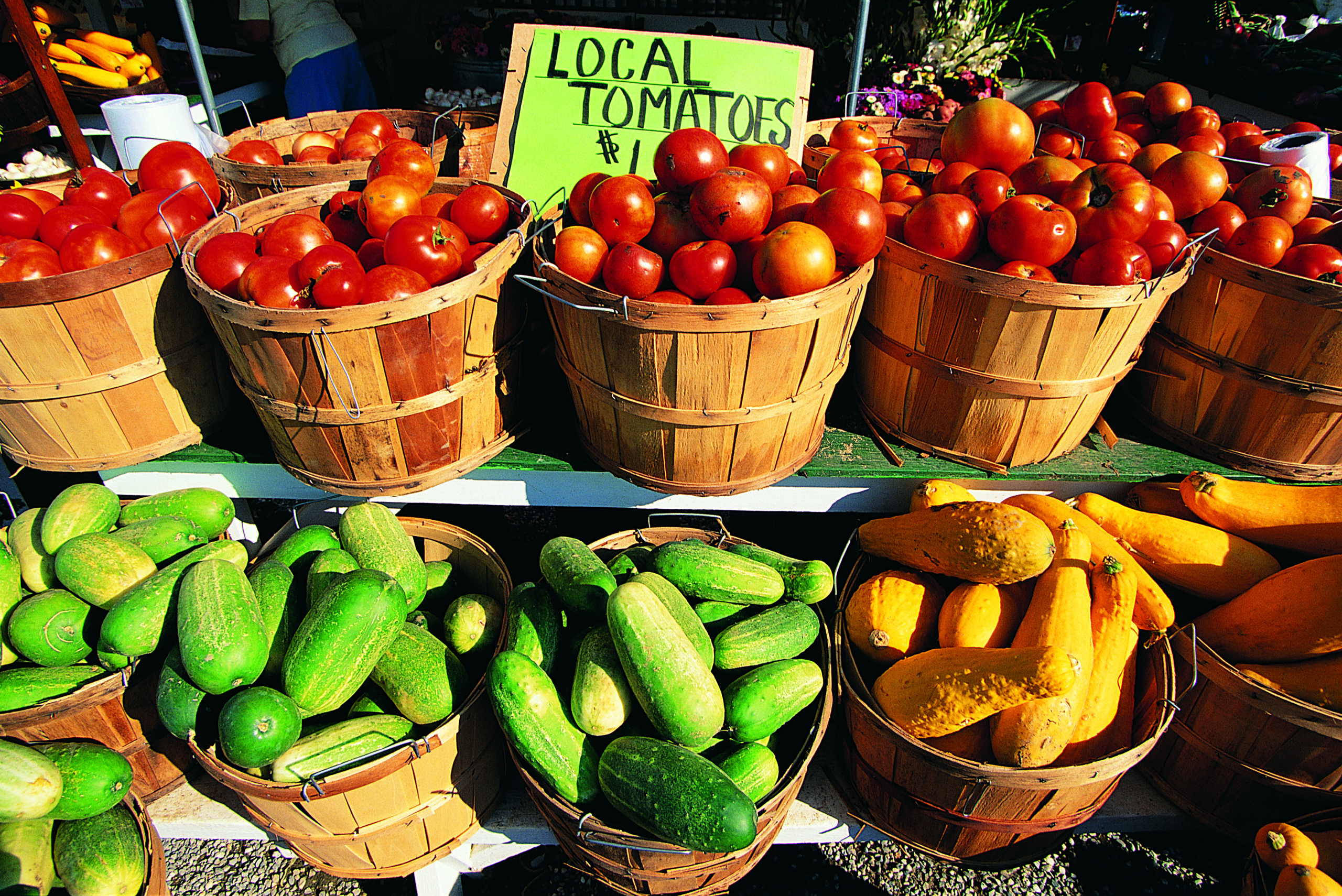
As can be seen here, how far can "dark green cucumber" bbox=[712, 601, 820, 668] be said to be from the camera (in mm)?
1894

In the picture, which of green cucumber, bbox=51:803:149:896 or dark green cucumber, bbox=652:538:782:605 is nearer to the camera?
green cucumber, bbox=51:803:149:896

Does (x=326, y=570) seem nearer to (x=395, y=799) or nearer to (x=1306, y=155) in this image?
(x=395, y=799)

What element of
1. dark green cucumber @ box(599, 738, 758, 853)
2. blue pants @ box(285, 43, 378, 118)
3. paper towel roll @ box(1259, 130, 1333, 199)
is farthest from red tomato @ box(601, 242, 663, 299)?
blue pants @ box(285, 43, 378, 118)

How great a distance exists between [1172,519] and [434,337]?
2485 millimetres

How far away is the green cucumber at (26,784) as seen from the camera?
165 centimetres

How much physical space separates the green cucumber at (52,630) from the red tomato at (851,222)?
2492 mm

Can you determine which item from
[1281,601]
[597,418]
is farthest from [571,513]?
[1281,601]

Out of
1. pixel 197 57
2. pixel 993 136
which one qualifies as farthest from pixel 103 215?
pixel 993 136

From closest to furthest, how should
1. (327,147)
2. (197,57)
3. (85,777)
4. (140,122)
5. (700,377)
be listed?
(85,777)
(700,377)
(327,147)
(140,122)
(197,57)

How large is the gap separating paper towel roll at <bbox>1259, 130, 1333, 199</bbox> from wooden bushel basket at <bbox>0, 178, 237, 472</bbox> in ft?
13.7

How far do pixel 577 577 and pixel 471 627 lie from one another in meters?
0.42

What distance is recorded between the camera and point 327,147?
3260 mm

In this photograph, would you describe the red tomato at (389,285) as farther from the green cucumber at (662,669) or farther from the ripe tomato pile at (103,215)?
the green cucumber at (662,669)

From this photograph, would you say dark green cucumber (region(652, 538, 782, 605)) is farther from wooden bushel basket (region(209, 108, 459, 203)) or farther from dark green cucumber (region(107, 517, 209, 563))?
wooden bushel basket (region(209, 108, 459, 203))
